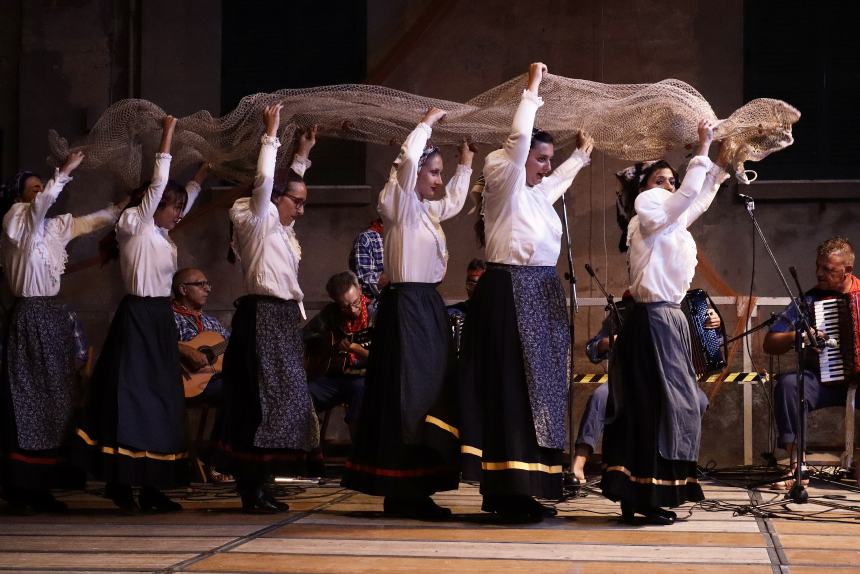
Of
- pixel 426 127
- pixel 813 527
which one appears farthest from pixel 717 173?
pixel 813 527

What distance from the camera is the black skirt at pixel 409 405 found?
5316 mm

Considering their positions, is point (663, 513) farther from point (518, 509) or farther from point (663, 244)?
point (663, 244)

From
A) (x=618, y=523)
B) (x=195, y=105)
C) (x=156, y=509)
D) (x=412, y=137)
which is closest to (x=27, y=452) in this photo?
(x=156, y=509)

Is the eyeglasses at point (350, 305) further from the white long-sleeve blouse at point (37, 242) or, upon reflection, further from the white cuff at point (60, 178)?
the white cuff at point (60, 178)

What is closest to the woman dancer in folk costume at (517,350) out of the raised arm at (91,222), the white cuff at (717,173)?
the white cuff at (717,173)

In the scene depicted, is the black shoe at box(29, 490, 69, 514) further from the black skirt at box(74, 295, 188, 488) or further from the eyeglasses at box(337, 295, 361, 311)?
the eyeglasses at box(337, 295, 361, 311)

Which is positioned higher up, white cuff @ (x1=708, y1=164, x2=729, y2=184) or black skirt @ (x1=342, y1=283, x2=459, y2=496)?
white cuff @ (x1=708, y1=164, x2=729, y2=184)

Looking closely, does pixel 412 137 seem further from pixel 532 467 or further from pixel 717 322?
pixel 717 322

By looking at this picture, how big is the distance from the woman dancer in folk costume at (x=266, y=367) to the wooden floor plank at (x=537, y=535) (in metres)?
0.61

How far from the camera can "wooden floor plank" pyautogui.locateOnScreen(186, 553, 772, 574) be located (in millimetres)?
4016

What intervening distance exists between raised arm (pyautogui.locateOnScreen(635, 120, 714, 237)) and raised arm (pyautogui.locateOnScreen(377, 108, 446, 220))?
98 cm

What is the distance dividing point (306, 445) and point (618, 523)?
149 centimetres

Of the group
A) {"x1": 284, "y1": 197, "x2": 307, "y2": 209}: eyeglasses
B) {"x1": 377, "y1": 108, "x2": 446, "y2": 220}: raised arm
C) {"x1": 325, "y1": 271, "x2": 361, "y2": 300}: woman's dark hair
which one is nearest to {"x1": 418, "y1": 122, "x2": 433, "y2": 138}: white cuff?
{"x1": 377, "y1": 108, "x2": 446, "y2": 220}: raised arm

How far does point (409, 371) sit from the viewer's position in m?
5.36
